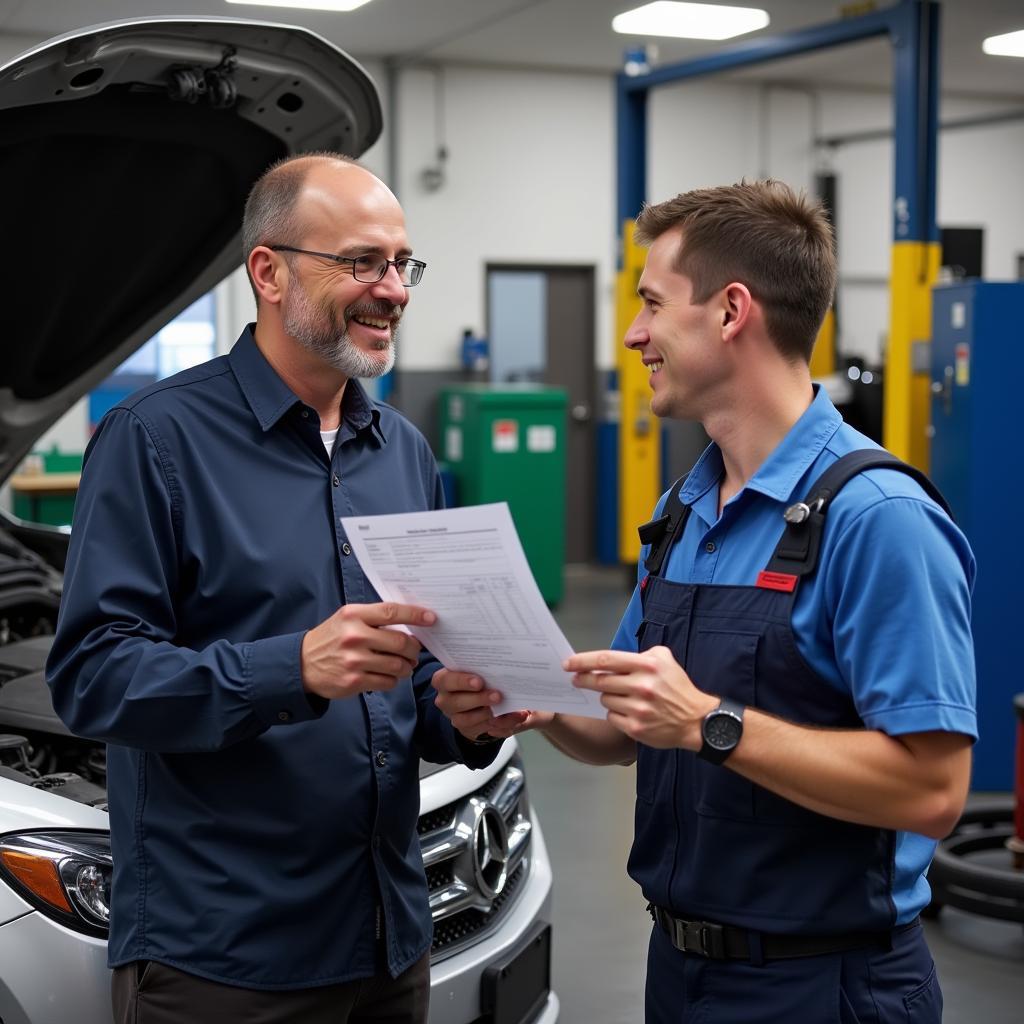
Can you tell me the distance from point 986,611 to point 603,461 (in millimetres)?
6158

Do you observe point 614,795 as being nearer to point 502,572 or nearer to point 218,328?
point 502,572

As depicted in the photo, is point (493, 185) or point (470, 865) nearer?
point (470, 865)

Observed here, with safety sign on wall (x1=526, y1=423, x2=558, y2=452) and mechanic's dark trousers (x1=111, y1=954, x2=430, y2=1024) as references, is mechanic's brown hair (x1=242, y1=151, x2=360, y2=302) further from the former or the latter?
safety sign on wall (x1=526, y1=423, x2=558, y2=452)

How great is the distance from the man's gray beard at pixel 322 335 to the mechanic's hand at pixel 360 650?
1.45 feet

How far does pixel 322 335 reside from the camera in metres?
1.91

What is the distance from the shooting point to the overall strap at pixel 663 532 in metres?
1.80

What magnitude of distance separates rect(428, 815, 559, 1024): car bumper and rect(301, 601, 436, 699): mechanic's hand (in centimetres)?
85

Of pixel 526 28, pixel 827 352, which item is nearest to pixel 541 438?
pixel 526 28

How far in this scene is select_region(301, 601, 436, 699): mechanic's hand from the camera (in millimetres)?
1585

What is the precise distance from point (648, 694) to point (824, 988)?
1.41ft

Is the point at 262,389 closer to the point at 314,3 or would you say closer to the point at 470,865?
the point at 470,865

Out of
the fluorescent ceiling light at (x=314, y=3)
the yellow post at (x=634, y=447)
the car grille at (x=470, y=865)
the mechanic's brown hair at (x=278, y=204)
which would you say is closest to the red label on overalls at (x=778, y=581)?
the mechanic's brown hair at (x=278, y=204)

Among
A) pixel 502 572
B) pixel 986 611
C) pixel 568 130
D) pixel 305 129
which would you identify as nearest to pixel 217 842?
pixel 502 572

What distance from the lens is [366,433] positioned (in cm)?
204
